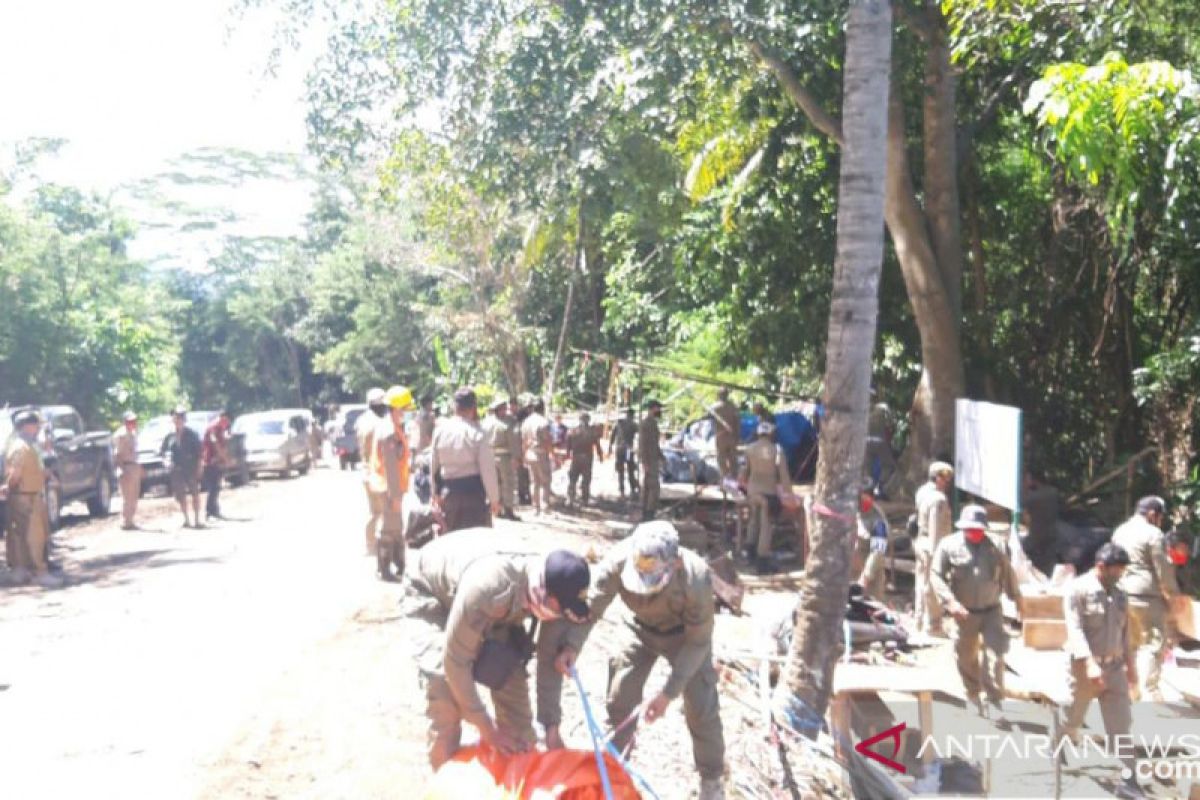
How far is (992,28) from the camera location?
13.6 meters

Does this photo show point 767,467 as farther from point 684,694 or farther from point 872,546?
point 684,694

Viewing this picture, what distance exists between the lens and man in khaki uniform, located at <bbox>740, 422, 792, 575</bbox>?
16.2 m

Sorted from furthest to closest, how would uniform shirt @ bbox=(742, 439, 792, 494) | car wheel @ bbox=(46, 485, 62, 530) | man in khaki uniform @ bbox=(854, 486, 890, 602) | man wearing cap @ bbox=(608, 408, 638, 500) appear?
man wearing cap @ bbox=(608, 408, 638, 500) → car wheel @ bbox=(46, 485, 62, 530) → uniform shirt @ bbox=(742, 439, 792, 494) → man in khaki uniform @ bbox=(854, 486, 890, 602)

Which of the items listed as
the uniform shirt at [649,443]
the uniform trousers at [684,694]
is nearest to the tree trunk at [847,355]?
the uniform trousers at [684,694]

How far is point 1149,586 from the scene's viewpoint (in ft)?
35.2

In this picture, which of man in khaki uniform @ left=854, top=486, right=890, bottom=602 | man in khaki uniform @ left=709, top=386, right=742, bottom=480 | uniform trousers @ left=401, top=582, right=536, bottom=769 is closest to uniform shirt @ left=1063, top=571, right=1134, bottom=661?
man in khaki uniform @ left=854, top=486, right=890, bottom=602

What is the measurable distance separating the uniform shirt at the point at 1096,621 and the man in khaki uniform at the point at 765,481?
6888mm

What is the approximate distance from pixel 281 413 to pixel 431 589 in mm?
25697

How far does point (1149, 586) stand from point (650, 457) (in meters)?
9.86

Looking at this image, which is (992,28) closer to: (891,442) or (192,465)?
(891,442)

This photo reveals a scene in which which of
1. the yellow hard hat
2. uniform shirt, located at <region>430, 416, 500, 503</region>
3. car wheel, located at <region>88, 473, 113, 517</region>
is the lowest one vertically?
car wheel, located at <region>88, 473, 113, 517</region>

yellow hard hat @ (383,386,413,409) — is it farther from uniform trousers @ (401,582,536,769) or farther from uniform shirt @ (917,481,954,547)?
uniform trousers @ (401,582,536,769)

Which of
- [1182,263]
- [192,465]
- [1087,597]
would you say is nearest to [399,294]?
[192,465]

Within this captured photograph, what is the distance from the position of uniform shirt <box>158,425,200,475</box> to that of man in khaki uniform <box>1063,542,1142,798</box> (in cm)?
1284
